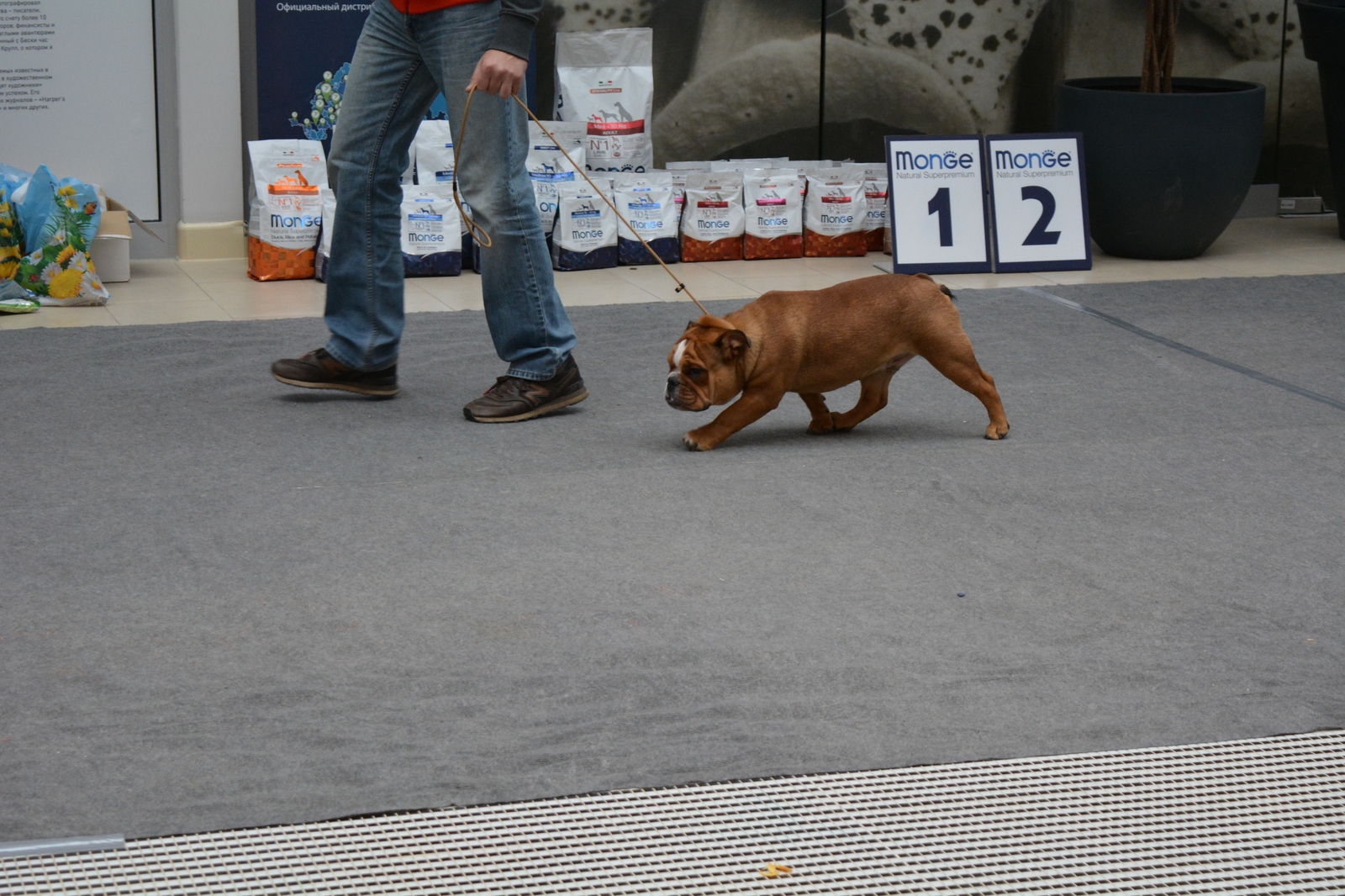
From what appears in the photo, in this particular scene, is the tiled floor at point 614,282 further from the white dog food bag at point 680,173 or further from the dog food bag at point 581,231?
the white dog food bag at point 680,173

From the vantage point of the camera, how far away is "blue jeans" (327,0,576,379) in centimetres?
335

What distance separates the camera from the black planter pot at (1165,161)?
18.2 ft

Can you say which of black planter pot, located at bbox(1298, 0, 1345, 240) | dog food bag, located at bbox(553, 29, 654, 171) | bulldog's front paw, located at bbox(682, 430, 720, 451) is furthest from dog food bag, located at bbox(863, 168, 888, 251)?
bulldog's front paw, located at bbox(682, 430, 720, 451)

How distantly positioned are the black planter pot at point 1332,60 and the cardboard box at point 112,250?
14.9 feet

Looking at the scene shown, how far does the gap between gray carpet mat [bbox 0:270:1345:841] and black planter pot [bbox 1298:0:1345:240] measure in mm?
2450

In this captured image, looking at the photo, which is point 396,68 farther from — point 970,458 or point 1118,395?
point 1118,395

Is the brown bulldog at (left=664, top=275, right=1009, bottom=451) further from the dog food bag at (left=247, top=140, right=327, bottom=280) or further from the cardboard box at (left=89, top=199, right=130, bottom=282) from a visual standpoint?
the cardboard box at (left=89, top=199, right=130, bottom=282)

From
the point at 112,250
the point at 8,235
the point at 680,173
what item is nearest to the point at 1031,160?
the point at 680,173

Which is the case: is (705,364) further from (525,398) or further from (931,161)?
(931,161)

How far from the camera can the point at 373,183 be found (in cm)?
353

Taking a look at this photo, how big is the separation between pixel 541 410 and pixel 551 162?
7.33ft

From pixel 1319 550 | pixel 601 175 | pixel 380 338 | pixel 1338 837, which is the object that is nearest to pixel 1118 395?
pixel 1319 550

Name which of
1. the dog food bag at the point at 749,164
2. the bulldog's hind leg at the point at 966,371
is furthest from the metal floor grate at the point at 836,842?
the dog food bag at the point at 749,164

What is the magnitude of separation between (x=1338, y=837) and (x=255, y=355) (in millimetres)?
3095
